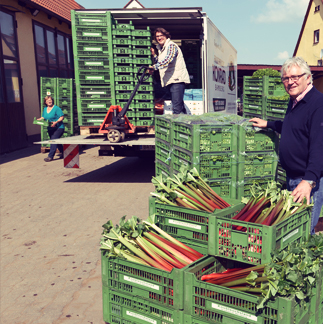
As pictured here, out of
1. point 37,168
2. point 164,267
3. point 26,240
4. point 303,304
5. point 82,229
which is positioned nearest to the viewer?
point 303,304

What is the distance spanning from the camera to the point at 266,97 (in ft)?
23.5

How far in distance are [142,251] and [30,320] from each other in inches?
67.5

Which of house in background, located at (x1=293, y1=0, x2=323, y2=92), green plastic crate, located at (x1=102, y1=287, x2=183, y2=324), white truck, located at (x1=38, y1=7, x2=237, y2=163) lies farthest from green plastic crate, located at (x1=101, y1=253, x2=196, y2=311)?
house in background, located at (x1=293, y1=0, x2=323, y2=92)

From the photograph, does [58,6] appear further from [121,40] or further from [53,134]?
[121,40]

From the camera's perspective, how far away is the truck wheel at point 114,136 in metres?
8.57

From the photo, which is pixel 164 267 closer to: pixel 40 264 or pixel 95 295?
pixel 95 295

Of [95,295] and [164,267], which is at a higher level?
[164,267]

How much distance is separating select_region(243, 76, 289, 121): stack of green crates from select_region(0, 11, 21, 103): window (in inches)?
406

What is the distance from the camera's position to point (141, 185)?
9000 mm

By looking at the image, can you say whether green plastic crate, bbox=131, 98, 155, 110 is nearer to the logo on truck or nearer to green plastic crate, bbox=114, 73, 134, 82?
green plastic crate, bbox=114, 73, 134, 82

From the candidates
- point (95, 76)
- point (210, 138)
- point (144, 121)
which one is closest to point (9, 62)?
point (95, 76)

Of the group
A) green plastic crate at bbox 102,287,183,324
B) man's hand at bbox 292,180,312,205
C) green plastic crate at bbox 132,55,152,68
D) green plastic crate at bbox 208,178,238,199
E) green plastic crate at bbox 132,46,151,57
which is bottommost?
green plastic crate at bbox 102,287,183,324

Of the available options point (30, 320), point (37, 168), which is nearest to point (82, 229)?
point (30, 320)

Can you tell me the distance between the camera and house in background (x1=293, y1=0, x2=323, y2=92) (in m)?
36.2
